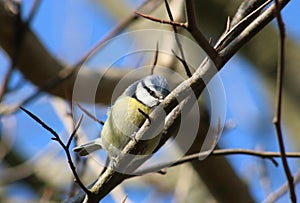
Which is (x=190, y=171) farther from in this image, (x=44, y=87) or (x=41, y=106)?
(x=41, y=106)

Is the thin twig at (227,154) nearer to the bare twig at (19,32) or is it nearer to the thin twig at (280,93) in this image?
the thin twig at (280,93)

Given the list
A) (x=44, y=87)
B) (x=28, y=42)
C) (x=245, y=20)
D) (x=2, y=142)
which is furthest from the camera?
(x=2, y=142)

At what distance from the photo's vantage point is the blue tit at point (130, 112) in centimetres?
136

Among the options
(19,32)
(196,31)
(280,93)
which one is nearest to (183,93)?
(196,31)

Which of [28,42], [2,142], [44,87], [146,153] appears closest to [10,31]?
[28,42]

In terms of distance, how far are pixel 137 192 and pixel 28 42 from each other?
50.2 inches

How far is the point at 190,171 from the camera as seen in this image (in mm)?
2305

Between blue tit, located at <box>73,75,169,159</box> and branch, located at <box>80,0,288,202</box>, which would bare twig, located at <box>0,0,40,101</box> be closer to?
blue tit, located at <box>73,75,169,159</box>

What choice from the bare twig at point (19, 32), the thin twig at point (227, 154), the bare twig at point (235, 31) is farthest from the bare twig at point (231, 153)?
the bare twig at point (19, 32)

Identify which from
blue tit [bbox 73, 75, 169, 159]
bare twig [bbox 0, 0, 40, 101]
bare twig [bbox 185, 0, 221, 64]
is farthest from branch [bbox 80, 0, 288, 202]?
bare twig [bbox 0, 0, 40, 101]

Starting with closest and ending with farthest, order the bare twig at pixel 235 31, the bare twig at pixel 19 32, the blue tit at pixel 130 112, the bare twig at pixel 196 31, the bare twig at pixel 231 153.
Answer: the bare twig at pixel 196 31 → the bare twig at pixel 235 31 → the bare twig at pixel 231 153 → the blue tit at pixel 130 112 → the bare twig at pixel 19 32

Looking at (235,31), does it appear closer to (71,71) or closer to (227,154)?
(227,154)

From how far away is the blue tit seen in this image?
1.36 metres

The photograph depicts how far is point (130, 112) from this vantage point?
1.39m
